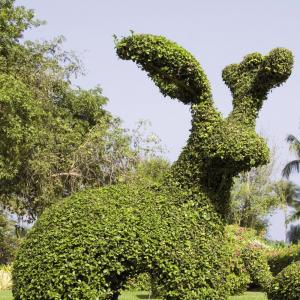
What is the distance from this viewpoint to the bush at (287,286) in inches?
353

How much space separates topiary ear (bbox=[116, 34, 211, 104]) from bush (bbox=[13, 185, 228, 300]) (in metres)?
1.68

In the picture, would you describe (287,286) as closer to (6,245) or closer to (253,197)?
(6,245)

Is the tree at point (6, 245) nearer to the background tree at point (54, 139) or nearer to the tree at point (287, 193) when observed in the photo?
the background tree at point (54, 139)

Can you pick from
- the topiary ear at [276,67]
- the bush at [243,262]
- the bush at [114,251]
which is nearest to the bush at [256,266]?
the bush at [243,262]

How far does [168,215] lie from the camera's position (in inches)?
296

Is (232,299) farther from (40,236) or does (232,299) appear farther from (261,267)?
(40,236)

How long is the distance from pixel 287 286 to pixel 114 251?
330 cm

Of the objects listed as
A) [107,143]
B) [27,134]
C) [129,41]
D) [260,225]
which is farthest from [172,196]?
[260,225]

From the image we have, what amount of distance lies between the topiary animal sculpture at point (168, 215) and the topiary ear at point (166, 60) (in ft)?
0.04

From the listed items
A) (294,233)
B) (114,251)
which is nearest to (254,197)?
(294,233)

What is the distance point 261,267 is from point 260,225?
87.9 feet

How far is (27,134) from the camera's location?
18375 mm

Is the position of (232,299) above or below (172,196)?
below

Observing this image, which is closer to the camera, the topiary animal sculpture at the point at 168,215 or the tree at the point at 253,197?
the topiary animal sculpture at the point at 168,215
